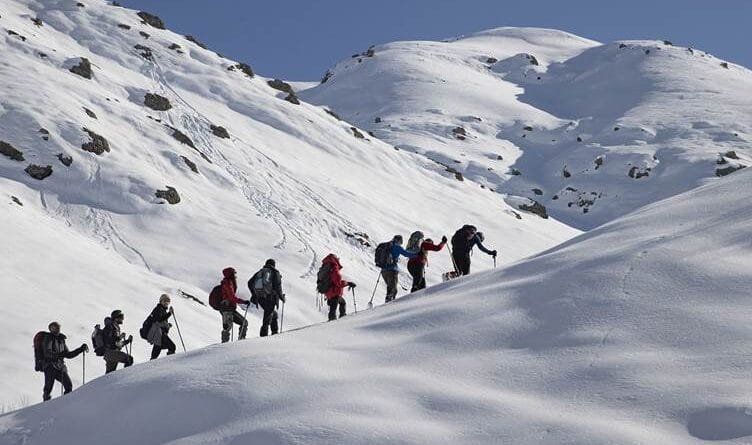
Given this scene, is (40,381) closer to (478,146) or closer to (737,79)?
(478,146)

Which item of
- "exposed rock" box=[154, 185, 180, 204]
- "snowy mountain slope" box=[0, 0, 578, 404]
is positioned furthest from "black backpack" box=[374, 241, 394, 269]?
"exposed rock" box=[154, 185, 180, 204]

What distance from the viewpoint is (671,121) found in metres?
91.4

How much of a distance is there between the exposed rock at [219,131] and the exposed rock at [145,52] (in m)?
12.7

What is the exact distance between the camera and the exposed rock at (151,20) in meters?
63.9

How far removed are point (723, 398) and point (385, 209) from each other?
3706 centimetres

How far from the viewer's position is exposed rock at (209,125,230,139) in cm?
4481

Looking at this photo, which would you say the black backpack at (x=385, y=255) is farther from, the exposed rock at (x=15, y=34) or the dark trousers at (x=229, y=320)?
the exposed rock at (x=15, y=34)

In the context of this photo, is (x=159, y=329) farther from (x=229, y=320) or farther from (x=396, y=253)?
(x=396, y=253)

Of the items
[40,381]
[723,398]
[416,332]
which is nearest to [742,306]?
[723,398]

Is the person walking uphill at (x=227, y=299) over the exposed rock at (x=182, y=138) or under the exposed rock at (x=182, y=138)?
under

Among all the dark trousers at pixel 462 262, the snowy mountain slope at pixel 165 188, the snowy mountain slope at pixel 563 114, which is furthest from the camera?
the snowy mountain slope at pixel 563 114

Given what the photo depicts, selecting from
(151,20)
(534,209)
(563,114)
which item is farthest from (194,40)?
(563,114)

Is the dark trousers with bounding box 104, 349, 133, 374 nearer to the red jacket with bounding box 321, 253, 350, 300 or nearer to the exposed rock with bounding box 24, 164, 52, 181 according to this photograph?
the red jacket with bounding box 321, 253, 350, 300

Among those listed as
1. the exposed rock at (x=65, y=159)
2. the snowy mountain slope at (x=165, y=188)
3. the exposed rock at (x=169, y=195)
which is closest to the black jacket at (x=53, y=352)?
the snowy mountain slope at (x=165, y=188)
